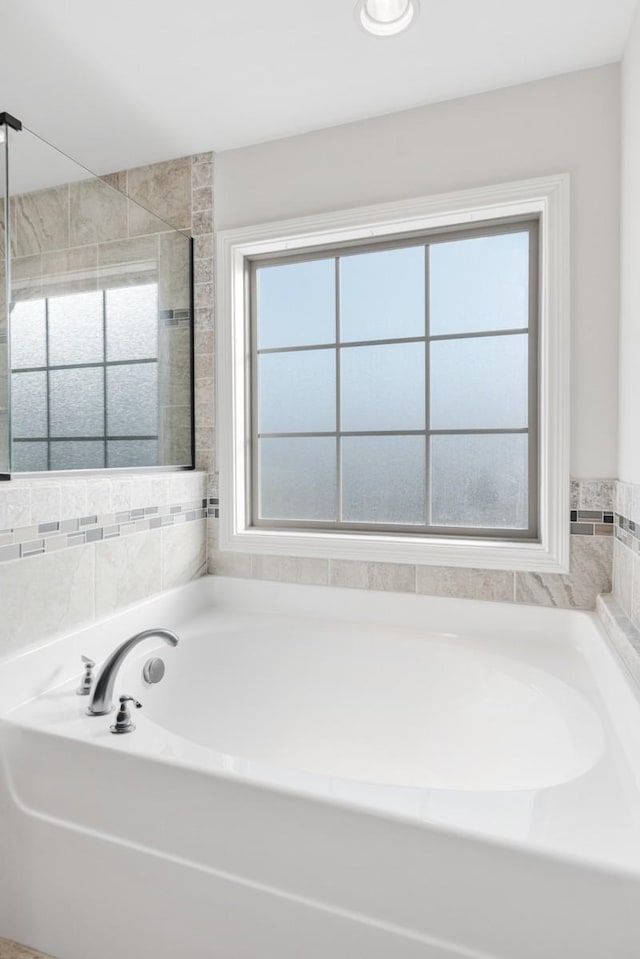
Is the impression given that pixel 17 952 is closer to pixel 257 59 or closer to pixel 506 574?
pixel 506 574

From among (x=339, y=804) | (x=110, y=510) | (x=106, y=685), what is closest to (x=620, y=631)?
(x=339, y=804)

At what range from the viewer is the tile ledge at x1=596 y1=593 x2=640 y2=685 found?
132cm

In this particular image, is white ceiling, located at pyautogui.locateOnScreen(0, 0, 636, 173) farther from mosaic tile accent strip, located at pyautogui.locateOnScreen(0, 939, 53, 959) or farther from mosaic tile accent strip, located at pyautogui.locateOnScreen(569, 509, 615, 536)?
mosaic tile accent strip, located at pyautogui.locateOnScreen(0, 939, 53, 959)

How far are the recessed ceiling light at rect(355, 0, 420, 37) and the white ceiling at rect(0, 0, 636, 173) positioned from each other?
5cm

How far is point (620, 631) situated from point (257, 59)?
6.58 feet

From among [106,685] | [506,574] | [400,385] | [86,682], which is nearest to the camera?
[106,685]

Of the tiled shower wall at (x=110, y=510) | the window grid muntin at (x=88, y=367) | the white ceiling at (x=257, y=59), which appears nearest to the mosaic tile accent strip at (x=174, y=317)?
the tiled shower wall at (x=110, y=510)

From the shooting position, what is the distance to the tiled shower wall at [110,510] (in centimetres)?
149

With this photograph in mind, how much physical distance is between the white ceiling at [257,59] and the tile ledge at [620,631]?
5.56 feet

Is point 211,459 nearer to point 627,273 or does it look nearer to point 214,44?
point 214,44

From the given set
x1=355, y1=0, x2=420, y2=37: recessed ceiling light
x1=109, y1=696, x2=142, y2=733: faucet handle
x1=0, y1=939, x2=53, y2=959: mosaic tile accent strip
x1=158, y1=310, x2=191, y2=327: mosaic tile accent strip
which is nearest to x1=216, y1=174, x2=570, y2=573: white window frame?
x1=158, y1=310, x2=191, y2=327: mosaic tile accent strip

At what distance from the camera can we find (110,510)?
180 centimetres

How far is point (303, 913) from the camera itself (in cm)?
96

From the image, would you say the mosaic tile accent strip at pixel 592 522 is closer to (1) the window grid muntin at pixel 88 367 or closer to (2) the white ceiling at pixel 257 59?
(2) the white ceiling at pixel 257 59
